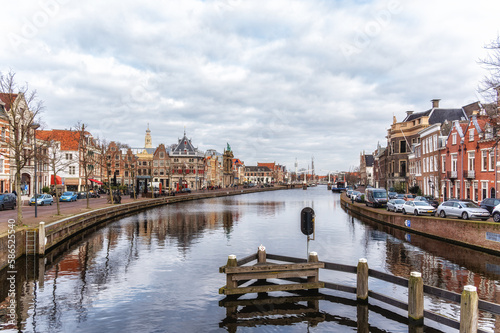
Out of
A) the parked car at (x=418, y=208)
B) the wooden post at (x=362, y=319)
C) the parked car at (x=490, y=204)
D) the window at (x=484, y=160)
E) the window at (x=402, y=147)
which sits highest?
the window at (x=402, y=147)

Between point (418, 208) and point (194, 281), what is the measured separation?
1095 inches

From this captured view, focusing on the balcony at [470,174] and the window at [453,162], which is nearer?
the balcony at [470,174]

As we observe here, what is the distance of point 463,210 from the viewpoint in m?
31.7

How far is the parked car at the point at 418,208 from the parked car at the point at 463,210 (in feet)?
6.43

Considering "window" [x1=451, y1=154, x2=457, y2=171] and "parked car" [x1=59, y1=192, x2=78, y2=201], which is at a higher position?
"window" [x1=451, y1=154, x2=457, y2=171]

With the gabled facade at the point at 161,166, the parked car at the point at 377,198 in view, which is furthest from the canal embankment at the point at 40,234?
the gabled facade at the point at 161,166

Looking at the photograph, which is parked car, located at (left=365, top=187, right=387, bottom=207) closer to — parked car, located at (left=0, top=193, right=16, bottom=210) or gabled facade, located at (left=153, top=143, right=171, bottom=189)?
parked car, located at (left=0, top=193, right=16, bottom=210)

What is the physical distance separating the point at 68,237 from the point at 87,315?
19.4 meters

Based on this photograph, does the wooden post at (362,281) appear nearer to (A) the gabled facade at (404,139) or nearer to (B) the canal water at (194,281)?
(B) the canal water at (194,281)

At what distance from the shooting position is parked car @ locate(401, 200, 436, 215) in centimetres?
3800

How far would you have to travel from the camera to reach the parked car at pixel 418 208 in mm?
38000

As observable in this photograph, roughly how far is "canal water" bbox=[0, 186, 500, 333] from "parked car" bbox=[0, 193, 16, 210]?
48.8 feet

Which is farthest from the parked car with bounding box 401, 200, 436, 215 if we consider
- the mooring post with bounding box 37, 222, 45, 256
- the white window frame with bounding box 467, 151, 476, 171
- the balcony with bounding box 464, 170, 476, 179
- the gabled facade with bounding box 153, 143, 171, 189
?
the gabled facade with bounding box 153, 143, 171, 189

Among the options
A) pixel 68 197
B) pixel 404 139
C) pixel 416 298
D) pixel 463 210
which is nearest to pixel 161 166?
pixel 68 197
